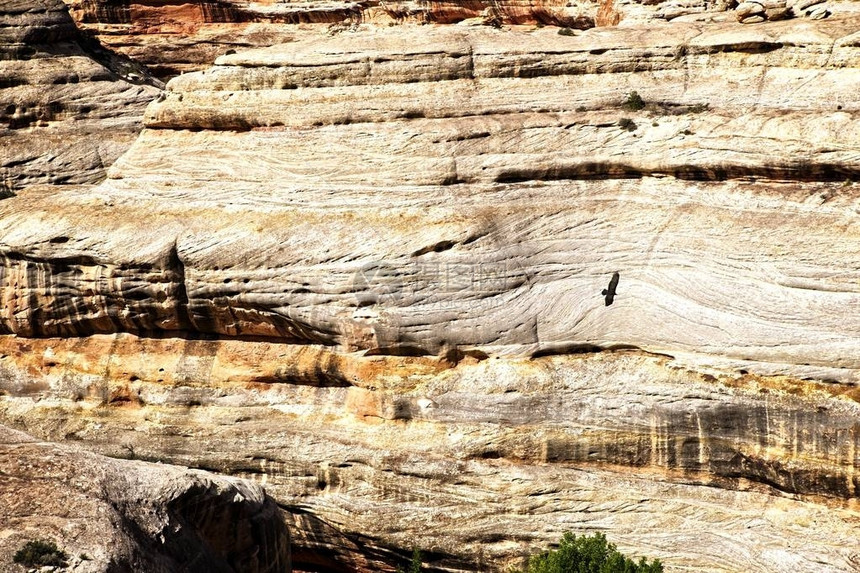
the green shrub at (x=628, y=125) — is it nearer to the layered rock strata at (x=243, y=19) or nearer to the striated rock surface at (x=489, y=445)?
the striated rock surface at (x=489, y=445)

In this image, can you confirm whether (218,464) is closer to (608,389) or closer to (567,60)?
(608,389)

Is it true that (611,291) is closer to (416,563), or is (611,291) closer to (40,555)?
(416,563)

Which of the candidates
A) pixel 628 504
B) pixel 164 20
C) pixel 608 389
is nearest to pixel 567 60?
pixel 608 389

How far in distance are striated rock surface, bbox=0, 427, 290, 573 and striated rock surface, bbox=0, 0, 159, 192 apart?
551 inches

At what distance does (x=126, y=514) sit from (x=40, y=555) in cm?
191

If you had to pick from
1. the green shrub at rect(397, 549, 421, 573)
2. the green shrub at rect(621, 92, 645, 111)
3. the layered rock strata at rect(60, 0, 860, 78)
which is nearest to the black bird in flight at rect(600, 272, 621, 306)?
the green shrub at rect(621, 92, 645, 111)

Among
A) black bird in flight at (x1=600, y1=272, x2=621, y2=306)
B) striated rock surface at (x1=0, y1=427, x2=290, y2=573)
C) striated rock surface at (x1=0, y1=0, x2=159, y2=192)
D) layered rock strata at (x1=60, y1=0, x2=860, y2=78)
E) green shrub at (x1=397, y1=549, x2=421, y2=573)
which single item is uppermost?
layered rock strata at (x1=60, y1=0, x2=860, y2=78)

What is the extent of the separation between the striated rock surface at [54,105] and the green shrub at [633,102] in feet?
47.3

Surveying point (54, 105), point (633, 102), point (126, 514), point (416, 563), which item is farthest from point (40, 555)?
point (54, 105)

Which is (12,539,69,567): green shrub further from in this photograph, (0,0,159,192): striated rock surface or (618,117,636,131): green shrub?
(0,0,159,192): striated rock surface

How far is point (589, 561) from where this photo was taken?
1952 centimetres

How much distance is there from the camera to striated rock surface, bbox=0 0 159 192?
30688 mm

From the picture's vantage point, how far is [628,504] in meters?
20.8

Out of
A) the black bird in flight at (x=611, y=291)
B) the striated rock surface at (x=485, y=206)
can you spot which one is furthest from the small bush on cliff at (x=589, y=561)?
the black bird in flight at (x=611, y=291)
